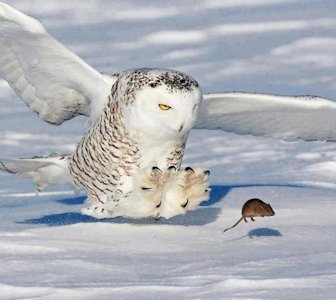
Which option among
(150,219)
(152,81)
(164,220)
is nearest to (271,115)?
(164,220)

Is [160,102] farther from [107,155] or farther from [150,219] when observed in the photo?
[150,219]

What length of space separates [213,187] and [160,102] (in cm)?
140

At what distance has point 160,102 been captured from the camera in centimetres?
550

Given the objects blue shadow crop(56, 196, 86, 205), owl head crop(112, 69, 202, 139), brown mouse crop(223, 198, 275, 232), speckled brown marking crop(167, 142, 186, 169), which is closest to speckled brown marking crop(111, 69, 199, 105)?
owl head crop(112, 69, 202, 139)

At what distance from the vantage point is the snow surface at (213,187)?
4426 mm

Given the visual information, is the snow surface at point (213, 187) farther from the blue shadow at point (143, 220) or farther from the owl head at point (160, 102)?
the owl head at point (160, 102)

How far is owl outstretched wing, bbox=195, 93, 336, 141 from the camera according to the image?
6.34 m

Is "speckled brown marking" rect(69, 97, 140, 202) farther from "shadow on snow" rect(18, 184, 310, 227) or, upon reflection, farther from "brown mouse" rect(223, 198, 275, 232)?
"brown mouse" rect(223, 198, 275, 232)

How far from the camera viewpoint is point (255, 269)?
4.60m

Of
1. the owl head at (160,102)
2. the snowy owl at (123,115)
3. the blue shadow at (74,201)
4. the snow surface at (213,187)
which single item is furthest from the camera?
the blue shadow at (74,201)

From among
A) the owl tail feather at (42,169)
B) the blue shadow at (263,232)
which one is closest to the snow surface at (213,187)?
the blue shadow at (263,232)

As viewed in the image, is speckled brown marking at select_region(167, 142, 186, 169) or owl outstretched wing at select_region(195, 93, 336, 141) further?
owl outstretched wing at select_region(195, 93, 336, 141)

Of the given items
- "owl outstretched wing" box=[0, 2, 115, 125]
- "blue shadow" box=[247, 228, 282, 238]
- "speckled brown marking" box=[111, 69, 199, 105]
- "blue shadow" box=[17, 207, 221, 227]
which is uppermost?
"owl outstretched wing" box=[0, 2, 115, 125]

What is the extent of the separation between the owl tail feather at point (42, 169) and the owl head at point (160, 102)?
31.1 inches
